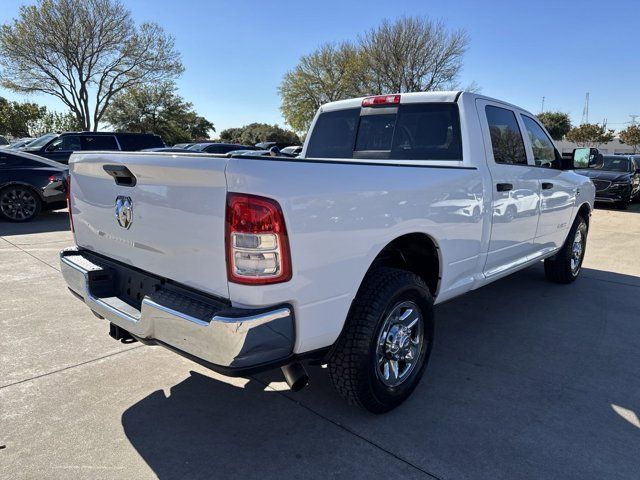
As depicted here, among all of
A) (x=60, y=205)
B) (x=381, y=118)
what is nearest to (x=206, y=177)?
(x=381, y=118)

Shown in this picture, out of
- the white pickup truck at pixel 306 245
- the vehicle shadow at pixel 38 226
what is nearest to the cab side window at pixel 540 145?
the white pickup truck at pixel 306 245

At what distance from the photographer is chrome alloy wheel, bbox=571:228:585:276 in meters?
5.64

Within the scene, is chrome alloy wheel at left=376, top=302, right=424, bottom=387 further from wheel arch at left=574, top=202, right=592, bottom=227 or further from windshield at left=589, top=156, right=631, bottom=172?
windshield at left=589, top=156, right=631, bottom=172

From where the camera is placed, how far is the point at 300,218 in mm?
2055

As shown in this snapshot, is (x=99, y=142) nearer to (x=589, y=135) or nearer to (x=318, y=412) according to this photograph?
(x=318, y=412)

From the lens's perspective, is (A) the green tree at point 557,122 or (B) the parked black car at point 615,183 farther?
(A) the green tree at point 557,122

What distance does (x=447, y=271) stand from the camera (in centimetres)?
320

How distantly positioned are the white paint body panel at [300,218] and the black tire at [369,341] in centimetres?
18

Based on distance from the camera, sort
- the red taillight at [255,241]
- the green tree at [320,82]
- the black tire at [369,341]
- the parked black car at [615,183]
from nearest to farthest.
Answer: the red taillight at [255,241] < the black tire at [369,341] < the parked black car at [615,183] < the green tree at [320,82]

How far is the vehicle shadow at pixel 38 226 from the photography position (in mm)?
8507

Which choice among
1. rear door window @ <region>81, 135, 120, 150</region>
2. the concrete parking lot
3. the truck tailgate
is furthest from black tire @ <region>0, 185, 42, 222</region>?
the truck tailgate

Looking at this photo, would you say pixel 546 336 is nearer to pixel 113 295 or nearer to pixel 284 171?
pixel 284 171

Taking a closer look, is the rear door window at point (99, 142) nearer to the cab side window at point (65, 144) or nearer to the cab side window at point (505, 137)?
the cab side window at point (65, 144)

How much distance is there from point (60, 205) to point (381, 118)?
8.29m
